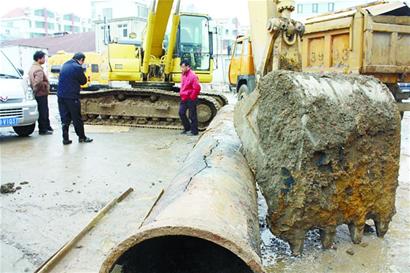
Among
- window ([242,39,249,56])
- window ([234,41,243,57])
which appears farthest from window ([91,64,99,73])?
window ([242,39,249,56])

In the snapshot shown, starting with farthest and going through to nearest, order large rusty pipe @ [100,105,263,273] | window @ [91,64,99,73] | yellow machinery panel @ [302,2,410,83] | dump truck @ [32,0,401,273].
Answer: window @ [91,64,99,73]
yellow machinery panel @ [302,2,410,83]
dump truck @ [32,0,401,273]
large rusty pipe @ [100,105,263,273]

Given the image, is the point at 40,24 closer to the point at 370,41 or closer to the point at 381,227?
the point at 370,41

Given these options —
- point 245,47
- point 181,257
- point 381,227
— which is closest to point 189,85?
point 245,47

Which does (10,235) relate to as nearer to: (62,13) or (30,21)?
(30,21)

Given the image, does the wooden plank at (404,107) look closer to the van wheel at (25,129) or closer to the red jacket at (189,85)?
the red jacket at (189,85)

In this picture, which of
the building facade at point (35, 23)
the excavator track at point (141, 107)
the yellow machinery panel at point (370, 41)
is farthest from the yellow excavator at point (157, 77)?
the building facade at point (35, 23)

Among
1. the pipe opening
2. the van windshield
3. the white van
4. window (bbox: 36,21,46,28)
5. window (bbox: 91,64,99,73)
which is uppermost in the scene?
window (bbox: 36,21,46,28)

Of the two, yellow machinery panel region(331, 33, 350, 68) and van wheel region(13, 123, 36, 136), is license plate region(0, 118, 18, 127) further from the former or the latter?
yellow machinery panel region(331, 33, 350, 68)

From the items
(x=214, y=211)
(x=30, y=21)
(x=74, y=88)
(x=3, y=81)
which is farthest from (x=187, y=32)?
(x=30, y=21)

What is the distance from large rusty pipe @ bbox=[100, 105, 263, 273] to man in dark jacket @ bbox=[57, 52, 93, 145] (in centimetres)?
482

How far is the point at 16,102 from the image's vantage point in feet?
27.1

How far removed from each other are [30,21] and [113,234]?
277 feet

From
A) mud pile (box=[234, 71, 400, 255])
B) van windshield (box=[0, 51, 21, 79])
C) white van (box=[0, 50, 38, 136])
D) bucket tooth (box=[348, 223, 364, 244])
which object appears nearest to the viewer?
mud pile (box=[234, 71, 400, 255])

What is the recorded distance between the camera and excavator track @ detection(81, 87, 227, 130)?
9883mm
